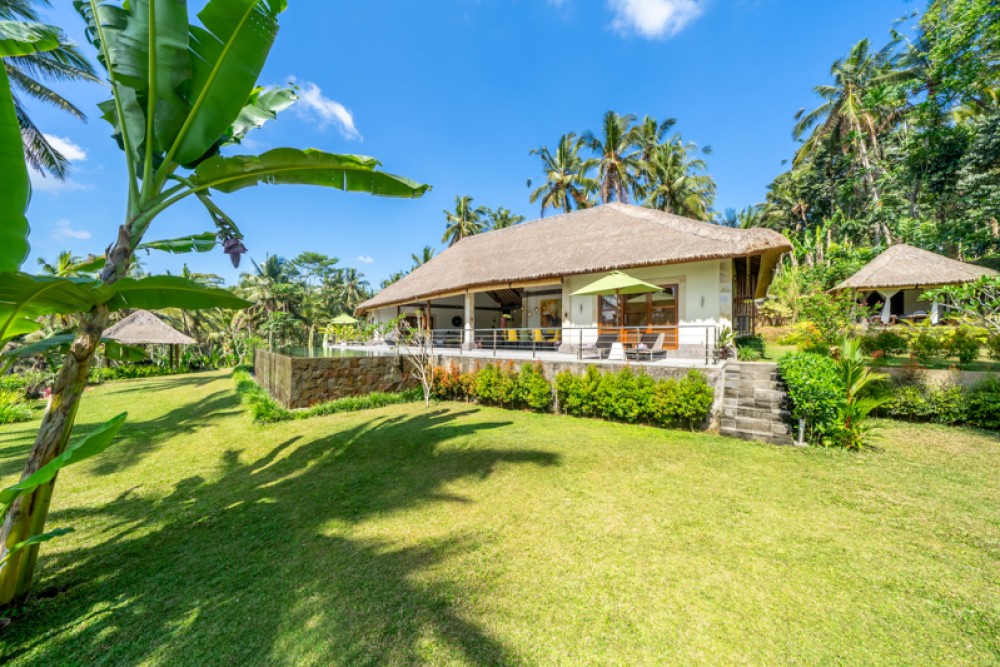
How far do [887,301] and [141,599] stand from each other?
28834mm

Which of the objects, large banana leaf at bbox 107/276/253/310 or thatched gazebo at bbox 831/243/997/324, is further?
thatched gazebo at bbox 831/243/997/324

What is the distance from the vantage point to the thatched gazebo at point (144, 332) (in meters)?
20.4

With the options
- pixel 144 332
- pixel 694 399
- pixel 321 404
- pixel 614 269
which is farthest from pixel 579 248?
pixel 144 332

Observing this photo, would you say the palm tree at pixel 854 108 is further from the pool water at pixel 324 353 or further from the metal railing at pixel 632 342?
the pool water at pixel 324 353

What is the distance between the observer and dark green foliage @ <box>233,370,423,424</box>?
30.8 feet

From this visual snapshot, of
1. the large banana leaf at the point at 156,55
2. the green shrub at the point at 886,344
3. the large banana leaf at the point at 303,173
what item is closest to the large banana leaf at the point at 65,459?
the large banana leaf at the point at 303,173

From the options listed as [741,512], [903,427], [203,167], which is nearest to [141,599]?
[203,167]

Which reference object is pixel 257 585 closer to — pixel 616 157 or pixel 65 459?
pixel 65 459

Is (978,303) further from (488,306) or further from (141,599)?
(488,306)

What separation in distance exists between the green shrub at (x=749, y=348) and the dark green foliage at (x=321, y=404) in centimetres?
1061

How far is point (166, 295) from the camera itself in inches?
121

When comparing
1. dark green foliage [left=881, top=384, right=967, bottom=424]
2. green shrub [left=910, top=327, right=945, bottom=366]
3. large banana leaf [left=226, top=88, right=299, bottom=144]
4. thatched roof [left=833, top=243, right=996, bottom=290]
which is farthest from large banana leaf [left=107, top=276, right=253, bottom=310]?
thatched roof [left=833, top=243, right=996, bottom=290]

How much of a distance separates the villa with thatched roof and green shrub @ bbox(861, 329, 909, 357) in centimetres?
377

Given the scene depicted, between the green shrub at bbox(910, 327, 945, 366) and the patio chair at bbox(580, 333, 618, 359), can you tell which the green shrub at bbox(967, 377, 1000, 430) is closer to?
the green shrub at bbox(910, 327, 945, 366)
